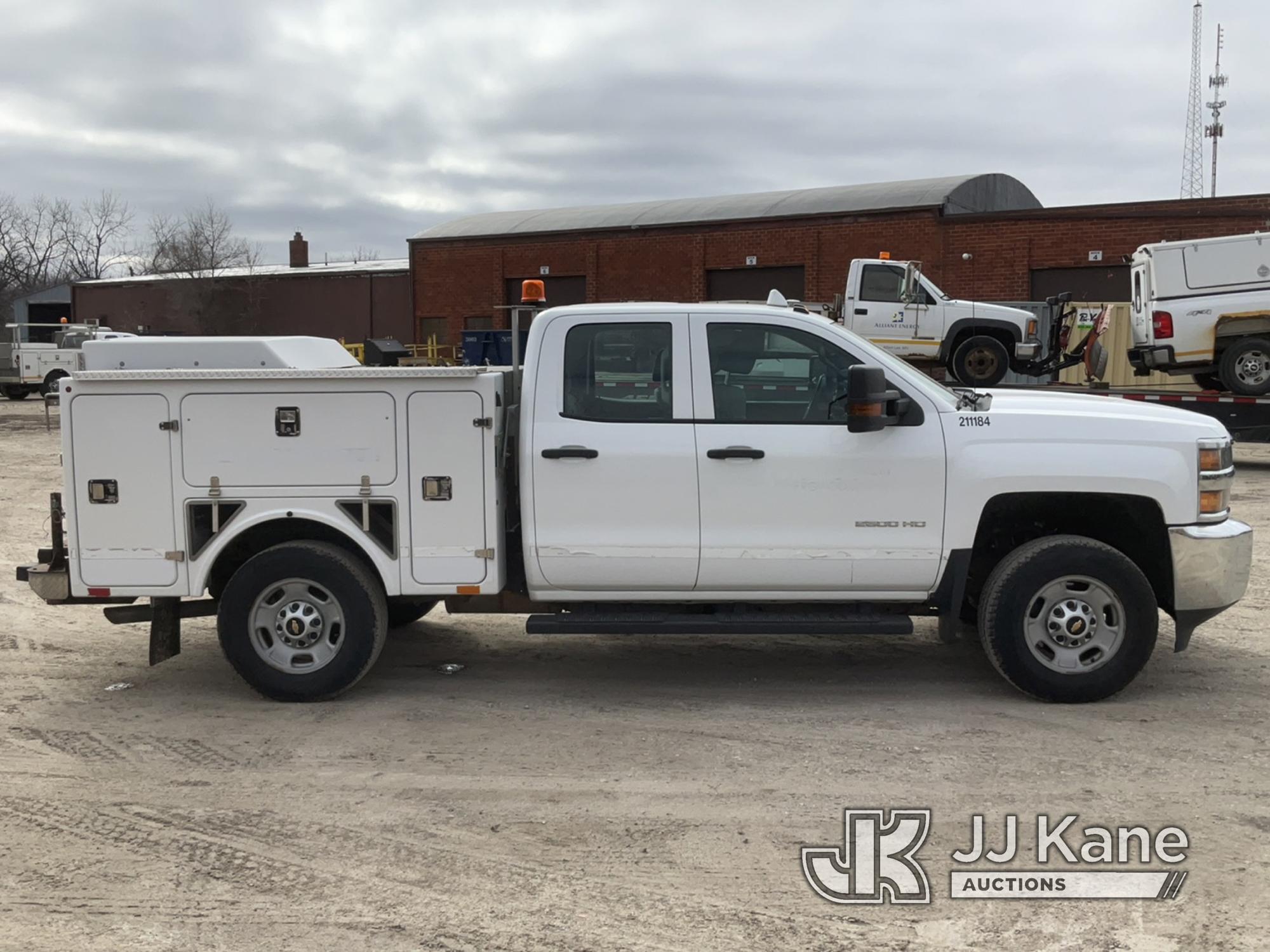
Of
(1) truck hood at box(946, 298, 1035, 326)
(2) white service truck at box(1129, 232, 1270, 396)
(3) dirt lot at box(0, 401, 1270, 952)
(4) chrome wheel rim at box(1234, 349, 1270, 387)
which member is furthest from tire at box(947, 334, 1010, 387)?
(3) dirt lot at box(0, 401, 1270, 952)

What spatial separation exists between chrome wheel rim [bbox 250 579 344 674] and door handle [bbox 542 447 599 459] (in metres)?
1.37

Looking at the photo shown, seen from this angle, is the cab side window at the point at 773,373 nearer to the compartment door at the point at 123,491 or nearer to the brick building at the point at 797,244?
the compartment door at the point at 123,491

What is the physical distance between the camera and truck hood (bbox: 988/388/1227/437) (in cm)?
573

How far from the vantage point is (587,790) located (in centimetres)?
478

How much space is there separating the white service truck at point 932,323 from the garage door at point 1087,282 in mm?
6879

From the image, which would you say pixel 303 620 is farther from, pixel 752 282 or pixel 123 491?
pixel 752 282

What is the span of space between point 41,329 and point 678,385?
55092mm

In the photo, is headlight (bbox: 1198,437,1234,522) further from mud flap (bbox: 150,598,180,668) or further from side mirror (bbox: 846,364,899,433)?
mud flap (bbox: 150,598,180,668)

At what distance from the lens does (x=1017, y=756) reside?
16.6 feet

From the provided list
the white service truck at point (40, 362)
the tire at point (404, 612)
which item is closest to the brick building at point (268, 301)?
the white service truck at point (40, 362)

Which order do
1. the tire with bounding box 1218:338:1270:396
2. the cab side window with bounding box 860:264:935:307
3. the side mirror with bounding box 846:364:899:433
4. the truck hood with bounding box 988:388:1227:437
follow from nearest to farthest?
the side mirror with bounding box 846:364:899:433, the truck hood with bounding box 988:388:1227:437, the tire with bounding box 1218:338:1270:396, the cab side window with bounding box 860:264:935:307

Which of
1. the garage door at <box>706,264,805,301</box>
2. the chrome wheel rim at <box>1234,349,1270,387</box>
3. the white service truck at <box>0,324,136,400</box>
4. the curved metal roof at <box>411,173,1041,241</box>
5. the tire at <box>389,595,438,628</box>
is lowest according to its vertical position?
the tire at <box>389,595,438,628</box>

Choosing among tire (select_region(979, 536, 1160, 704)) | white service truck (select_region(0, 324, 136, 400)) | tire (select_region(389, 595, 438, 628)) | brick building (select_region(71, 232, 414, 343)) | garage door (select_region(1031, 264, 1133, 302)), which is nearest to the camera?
tire (select_region(979, 536, 1160, 704))

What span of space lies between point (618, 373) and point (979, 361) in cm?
1437
